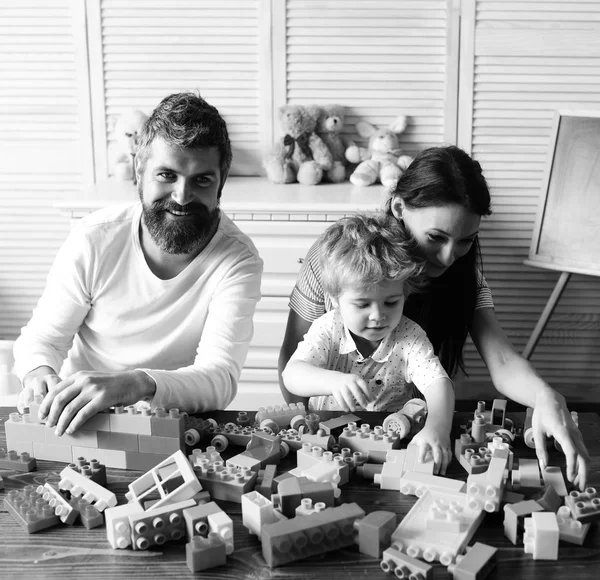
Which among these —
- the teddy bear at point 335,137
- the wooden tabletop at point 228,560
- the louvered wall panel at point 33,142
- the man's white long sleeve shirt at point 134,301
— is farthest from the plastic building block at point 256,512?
the louvered wall panel at point 33,142

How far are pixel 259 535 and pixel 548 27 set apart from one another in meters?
2.42

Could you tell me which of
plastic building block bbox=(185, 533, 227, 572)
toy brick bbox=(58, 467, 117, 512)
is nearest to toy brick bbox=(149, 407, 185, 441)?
toy brick bbox=(58, 467, 117, 512)

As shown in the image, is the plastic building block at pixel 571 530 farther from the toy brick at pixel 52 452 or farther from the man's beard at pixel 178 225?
the man's beard at pixel 178 225

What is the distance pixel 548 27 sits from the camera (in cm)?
271

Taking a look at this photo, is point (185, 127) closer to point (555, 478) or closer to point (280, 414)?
point (280, 414)

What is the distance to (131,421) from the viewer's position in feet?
3.55

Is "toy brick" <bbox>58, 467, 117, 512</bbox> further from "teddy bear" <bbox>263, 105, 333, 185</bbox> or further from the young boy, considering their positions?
"teddy bear" <bbox>263, 105, 333, 185</bbox>

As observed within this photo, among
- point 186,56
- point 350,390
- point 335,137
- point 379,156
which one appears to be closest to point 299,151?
point 335,137

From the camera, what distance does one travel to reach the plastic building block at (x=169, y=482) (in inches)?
38.1

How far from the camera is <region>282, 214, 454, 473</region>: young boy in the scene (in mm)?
1311

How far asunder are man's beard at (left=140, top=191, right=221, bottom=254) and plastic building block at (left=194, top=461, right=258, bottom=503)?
63cm

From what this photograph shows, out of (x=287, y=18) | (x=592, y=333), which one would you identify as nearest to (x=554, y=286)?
(x=592, y=333)

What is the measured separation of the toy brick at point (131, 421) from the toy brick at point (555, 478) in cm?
57

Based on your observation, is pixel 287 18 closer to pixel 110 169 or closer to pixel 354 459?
pixel 110 169
